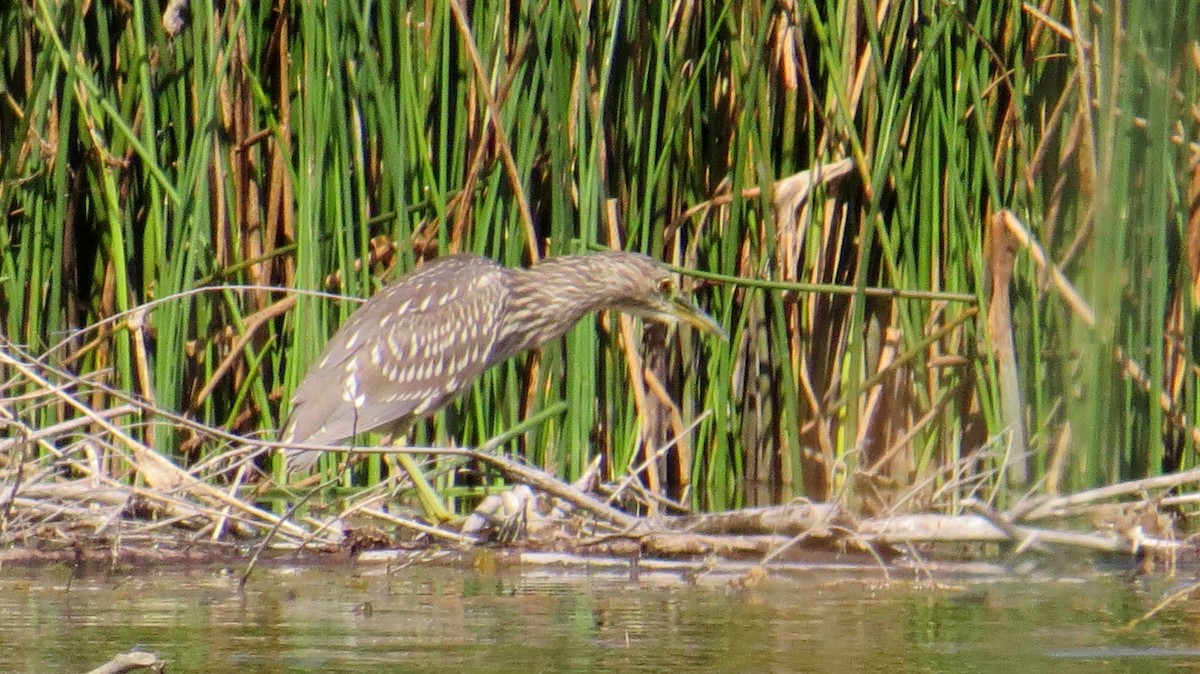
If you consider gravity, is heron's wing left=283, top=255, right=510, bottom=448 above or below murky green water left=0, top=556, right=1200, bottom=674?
above

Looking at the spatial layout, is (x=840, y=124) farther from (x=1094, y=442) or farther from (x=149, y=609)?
(x=149, y=609)

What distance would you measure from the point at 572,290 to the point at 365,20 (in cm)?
119

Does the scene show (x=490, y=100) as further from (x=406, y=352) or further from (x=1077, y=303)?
(x=1077, y=303)

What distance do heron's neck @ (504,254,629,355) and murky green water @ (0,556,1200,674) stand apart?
1.35 m

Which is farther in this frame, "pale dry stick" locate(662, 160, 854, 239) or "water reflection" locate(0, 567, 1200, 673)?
"pale dry stick" locate(662, 160, 854, 239)

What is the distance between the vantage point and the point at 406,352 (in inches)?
228

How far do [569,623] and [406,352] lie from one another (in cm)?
212

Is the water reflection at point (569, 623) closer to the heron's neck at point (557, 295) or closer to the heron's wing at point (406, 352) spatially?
the heron's wing at point (406, 352)

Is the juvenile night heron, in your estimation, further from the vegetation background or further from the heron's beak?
the vegetation background

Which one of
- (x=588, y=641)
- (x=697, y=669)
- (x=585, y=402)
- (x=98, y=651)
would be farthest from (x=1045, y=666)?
(x=585, y=402)

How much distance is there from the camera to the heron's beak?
218 inches

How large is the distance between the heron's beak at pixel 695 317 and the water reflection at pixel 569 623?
4.03ft

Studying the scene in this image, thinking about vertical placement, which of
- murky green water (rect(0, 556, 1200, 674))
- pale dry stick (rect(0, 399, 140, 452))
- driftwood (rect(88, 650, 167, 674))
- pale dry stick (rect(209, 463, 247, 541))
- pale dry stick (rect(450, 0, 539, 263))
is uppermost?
pale dry stick (rect(450, 0, 539, 263))

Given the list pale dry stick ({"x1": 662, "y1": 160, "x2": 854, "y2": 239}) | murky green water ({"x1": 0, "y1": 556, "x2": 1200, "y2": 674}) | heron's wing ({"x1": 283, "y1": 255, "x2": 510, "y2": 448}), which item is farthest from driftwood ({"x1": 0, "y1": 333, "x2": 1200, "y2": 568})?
pale dry stick ({"x1": 662, "y1": 160, "x2": 854, "y2": 239})
